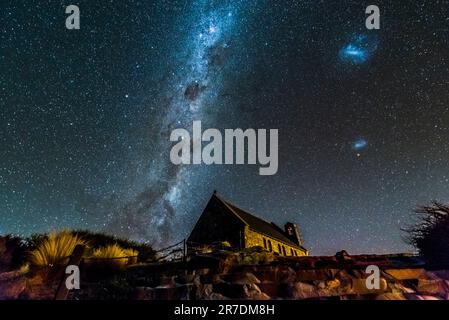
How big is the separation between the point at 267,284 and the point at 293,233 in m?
41.3

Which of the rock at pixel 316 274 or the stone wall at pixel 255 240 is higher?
the rock at pixel 316 274

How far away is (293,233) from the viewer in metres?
47.1

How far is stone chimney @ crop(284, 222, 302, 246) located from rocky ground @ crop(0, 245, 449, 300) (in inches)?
1492

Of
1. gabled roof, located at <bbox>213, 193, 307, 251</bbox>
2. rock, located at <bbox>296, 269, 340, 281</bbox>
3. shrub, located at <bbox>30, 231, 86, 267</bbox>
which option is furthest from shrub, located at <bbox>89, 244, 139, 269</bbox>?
gabled roof, located at <bbox>213, 193, 307, 251</bbox>

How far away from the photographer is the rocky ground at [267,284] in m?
7.35

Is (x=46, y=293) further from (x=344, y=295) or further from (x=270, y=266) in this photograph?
(x=344, y=295)

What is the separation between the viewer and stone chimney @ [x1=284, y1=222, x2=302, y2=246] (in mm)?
46375

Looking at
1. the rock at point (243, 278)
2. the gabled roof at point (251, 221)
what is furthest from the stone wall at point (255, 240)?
the rock at point (243, 278)

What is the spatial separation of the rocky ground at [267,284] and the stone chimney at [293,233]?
37.9 m

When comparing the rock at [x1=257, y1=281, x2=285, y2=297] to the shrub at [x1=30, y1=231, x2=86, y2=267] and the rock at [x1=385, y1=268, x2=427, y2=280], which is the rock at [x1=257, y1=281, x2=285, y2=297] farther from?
the shrub at [x1=30, y1=231, x2=86, y2=267]

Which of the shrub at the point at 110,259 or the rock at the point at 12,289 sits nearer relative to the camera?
the rock at the point at 12,289

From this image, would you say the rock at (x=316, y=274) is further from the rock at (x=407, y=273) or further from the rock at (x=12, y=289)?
the rock at (x=12, y=289)

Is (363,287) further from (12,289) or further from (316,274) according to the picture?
(12,289)

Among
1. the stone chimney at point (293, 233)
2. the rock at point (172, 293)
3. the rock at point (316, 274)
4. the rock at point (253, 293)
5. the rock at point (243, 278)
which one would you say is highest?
the rock at point (316, 274)
